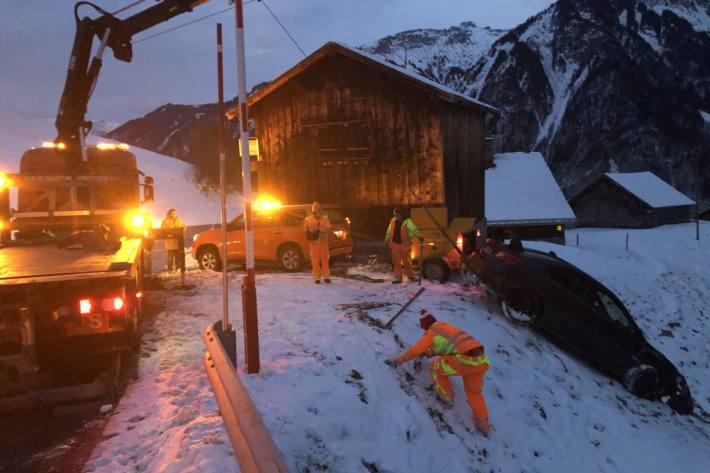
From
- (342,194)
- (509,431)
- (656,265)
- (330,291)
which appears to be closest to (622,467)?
(509,431)

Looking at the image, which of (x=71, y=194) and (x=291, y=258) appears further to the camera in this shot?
(x=291, y=258)

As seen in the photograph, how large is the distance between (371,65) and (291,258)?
8264 mm

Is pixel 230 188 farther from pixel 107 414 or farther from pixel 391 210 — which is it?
pixel 107 414

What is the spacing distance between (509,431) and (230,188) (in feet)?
220

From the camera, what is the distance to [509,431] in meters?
6.58

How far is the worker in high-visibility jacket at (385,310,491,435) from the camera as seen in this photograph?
6117 mm

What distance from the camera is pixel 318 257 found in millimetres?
12117

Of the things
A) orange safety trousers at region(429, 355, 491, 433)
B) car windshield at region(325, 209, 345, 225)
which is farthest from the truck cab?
orange safety trousers at region(429, 355, 491, 433)

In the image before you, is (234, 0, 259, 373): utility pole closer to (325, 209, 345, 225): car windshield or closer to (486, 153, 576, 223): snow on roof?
(325, 209, 345, 225): car windshield

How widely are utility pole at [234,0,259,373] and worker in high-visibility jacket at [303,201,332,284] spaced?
17.9 feet

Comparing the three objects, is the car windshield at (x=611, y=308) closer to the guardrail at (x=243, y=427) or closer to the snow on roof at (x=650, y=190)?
the guardrail at (x=243, y=427)

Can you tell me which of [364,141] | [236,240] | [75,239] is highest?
[364,141]

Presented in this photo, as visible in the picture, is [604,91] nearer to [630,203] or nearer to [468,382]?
[630,203]

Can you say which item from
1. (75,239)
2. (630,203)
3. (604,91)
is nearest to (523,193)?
(630,203)
